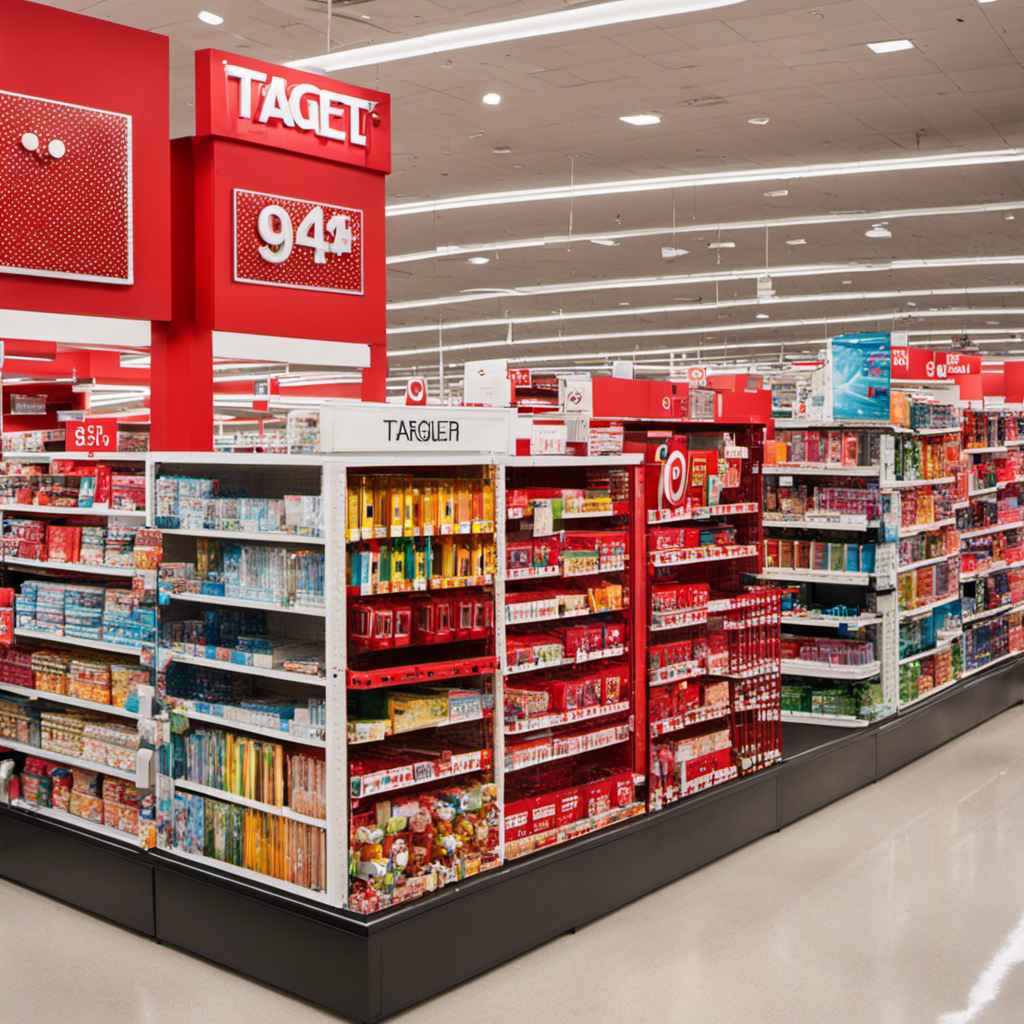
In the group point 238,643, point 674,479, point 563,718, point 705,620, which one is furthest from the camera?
point 705,620

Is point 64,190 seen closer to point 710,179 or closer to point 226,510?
point 226,510

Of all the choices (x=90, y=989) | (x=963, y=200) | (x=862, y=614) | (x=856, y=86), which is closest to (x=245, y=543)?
(x=90, y=989)

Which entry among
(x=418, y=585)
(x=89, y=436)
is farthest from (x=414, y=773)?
(x=89, y=436)

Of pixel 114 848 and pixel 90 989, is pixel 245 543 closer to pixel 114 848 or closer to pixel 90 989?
pixel 114 848

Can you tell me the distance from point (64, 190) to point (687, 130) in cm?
776

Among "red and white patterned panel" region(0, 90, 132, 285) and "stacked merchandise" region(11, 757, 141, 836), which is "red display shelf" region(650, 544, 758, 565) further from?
"red and white patterned panel" region(0, 90, 132, 285)

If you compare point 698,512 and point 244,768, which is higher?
point 698,512

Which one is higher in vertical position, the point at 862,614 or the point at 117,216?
the point at 117,216

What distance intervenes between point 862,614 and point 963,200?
9.42 metres

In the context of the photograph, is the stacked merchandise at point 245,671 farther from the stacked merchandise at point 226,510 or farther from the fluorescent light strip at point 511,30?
the fluorescent light strip at point 511,30

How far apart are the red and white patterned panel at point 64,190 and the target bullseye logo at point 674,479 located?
280 centimetres

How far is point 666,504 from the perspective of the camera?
567cm

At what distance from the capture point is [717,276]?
19.5 m

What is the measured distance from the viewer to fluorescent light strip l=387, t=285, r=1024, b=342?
2202 centimetres
